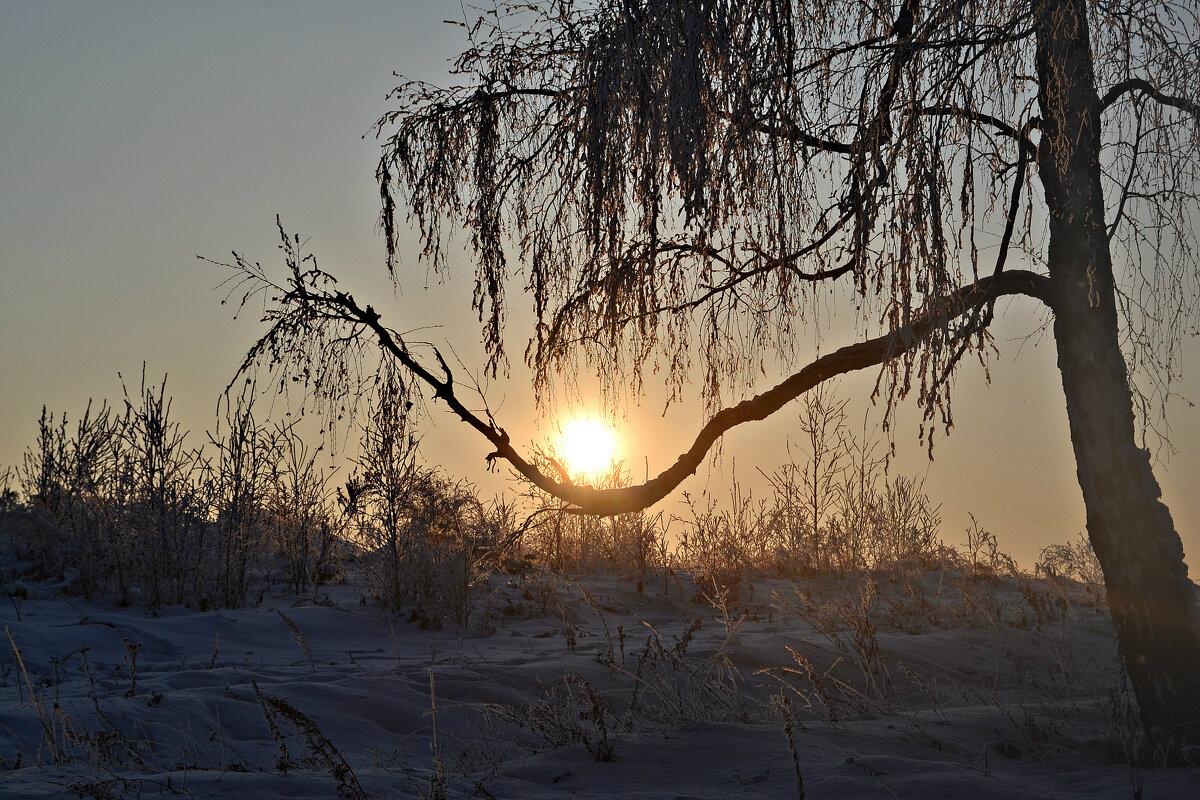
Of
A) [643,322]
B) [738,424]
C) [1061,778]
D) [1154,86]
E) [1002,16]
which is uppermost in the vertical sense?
[1002,16]

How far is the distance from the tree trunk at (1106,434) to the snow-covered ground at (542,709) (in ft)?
1.17

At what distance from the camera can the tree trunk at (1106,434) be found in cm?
404

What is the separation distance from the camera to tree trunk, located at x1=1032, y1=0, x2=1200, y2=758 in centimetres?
404

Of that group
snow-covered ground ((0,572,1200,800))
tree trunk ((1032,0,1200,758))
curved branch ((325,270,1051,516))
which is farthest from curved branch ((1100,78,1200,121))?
snow-covered ground ((0,572,1200,800))

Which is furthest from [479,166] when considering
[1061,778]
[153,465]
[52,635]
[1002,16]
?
[153,465]

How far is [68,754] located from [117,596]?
17.3ft

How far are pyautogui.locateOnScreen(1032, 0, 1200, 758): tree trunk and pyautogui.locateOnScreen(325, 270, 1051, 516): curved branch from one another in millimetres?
269

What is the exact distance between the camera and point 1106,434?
4168 millimetres

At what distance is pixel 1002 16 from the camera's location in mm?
3602

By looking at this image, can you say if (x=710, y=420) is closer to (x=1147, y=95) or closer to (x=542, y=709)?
(x=542, y=709)

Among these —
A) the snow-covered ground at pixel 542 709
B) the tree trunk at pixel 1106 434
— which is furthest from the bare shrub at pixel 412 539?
the tree trunk at pixel 1106 434

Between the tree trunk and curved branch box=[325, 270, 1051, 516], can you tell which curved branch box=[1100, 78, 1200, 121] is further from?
curved branch box=[325, 270, 1051, 516]

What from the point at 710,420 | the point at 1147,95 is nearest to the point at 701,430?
the point at 710,420

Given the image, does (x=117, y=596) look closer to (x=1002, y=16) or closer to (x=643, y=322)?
(x=643, y=322)
